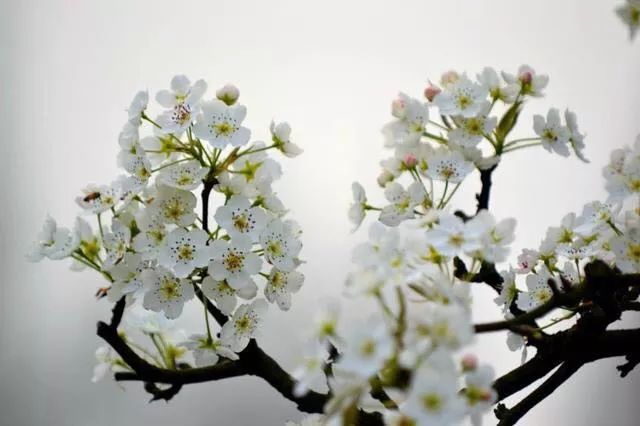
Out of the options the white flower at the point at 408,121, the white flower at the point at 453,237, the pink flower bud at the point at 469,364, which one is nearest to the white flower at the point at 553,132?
the white flower at the point at 408,121

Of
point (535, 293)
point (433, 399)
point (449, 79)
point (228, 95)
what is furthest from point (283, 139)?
point (433, 399)

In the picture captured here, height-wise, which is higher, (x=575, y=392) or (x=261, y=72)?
(x=261, y=72)

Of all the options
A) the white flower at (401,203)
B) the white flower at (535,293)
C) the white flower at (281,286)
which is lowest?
the white flower at (281,286)

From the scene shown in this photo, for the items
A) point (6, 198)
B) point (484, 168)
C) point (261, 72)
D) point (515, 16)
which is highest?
point (515, 16)

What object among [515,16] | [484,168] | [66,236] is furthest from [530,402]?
[515,16]

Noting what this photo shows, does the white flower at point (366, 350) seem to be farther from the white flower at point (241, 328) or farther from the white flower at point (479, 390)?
the white flower at point (241, 328)

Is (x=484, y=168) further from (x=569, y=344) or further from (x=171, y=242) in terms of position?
(x=171, y=242)
